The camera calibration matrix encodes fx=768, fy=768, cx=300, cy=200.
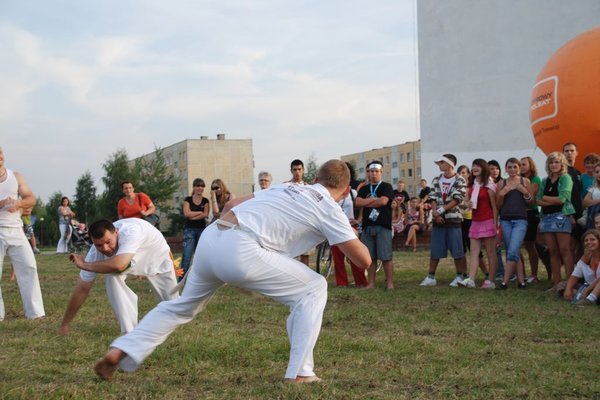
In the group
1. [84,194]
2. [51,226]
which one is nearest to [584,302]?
[84,194]

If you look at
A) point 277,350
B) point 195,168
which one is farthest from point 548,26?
point 195,168

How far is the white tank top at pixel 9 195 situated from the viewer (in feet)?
29.2

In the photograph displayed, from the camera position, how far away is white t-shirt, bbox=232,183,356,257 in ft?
16.9

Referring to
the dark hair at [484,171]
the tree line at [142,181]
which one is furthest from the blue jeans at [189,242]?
the tree line at [142,181]

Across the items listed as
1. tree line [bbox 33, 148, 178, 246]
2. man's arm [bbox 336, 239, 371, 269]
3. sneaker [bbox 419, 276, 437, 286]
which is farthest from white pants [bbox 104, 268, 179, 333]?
tree line [bbox 33, 148, 178, 246]

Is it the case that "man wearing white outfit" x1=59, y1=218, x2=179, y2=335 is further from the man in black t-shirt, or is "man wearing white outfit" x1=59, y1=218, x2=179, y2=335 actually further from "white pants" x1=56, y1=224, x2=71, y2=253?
"white pants" x1=56, y1=224, x2=71, y2=253

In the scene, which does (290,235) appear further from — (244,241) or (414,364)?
(414,364)

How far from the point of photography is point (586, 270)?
9688 mm

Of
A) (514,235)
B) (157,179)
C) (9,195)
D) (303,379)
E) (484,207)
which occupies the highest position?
(157,179)

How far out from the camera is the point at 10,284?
1404cm

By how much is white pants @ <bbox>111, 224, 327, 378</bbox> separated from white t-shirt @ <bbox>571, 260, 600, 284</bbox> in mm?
5515

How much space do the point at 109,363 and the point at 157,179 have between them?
A: 65.6 m

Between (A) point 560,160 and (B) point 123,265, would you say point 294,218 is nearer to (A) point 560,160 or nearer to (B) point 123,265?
(B) point 123,265

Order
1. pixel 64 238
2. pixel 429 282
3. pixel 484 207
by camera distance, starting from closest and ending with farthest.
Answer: pixel 484 207 < pixel 429 282 < pixel 64 238
